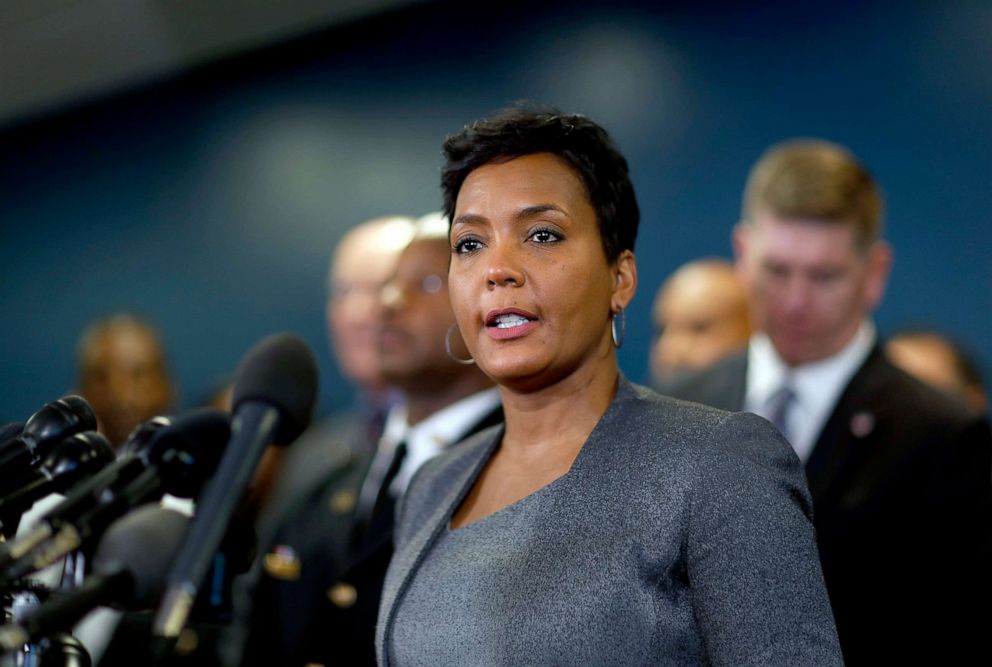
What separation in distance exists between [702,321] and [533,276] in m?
2.55

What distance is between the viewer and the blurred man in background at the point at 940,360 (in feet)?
12.4

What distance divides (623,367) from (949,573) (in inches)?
94.0

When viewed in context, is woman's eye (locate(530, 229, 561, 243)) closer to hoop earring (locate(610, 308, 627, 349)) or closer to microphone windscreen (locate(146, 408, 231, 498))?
hoop earring (locate(610, 308, 627, 349))

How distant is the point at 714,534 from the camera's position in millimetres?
1465

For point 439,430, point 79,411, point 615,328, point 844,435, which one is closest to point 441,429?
point 439,430

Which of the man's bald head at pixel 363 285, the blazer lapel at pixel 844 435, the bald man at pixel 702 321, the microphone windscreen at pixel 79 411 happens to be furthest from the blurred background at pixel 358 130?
the microphone windscreen at pixel 79 411

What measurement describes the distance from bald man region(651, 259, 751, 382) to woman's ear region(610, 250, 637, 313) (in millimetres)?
2309

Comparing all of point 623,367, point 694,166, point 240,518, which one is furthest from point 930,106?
point 240,518

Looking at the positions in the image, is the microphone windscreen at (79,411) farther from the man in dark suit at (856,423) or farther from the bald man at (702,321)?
the bald man at (702,321)

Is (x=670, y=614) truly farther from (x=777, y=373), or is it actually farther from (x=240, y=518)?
(x=777, y=373)

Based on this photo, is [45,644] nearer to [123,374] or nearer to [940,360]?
[940,360]

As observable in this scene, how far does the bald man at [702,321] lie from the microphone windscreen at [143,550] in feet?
9.07

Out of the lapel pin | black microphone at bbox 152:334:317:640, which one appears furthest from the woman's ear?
the lapel pin

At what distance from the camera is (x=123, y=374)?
4695 mm
